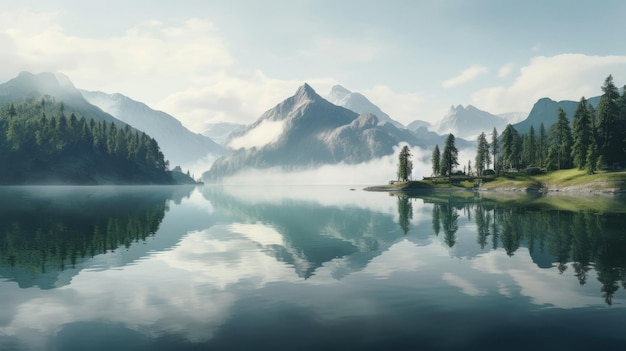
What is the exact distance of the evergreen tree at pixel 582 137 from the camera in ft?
538

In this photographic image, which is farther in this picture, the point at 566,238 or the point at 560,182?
the point at 560,182

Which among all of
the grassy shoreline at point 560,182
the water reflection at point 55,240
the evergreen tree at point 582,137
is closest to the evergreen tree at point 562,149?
the grassy shoreline at point 560,182

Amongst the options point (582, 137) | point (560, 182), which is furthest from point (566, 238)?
point (582, 137)

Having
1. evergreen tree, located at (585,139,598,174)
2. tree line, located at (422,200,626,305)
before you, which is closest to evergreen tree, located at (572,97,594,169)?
evergreen tree, located at (585,139,598,174)

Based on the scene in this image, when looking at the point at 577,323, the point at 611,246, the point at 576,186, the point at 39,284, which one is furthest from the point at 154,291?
the point at 576,186

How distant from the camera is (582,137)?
544ft

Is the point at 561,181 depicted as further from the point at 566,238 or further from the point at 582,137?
the point at 566,238

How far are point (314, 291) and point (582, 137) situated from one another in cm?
17795

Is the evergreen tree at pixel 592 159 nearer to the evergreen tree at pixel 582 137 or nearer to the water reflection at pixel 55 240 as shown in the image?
the evergreen tree at pixel 582 137

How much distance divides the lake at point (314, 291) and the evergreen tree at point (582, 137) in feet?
434

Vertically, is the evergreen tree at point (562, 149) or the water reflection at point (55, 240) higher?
the evergreen tree at point (562, 149)

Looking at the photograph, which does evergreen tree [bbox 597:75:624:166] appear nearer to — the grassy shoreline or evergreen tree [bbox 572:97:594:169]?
evergreen tree [bbox 572:97:594:169]

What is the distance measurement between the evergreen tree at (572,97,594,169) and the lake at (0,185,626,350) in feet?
434

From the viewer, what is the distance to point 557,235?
47969 millimetres
